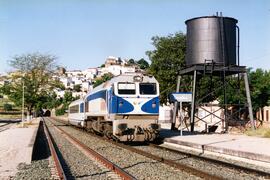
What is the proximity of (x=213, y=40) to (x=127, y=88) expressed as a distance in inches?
328

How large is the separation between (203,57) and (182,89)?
18.5 m

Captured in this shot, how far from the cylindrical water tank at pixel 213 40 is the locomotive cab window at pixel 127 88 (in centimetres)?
714

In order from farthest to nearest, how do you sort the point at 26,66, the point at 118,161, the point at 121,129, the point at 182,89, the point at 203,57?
the point at 26,66
the point at 182,89
the point at 203,57
the point at 121,129
the point at 118,161

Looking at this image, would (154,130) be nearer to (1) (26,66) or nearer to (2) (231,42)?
(2) (231,42)

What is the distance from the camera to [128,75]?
1992 cm

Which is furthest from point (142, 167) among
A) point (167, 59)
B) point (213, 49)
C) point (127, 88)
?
point (167, 59)

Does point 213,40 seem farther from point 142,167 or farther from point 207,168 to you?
point 142,167

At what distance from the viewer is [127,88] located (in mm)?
19547

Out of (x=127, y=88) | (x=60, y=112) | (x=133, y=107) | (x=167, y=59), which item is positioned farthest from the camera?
(x=60, y=112)

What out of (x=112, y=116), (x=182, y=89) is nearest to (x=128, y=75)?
(x=112, y=116)

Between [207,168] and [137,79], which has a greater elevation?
[137,79]

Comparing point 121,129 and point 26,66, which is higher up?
point 26,66

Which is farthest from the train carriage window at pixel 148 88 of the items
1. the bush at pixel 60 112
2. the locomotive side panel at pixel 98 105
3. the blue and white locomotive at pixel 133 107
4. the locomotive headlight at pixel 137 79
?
the bush at pixel 60 112

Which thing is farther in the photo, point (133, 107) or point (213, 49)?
point (213, 49)
